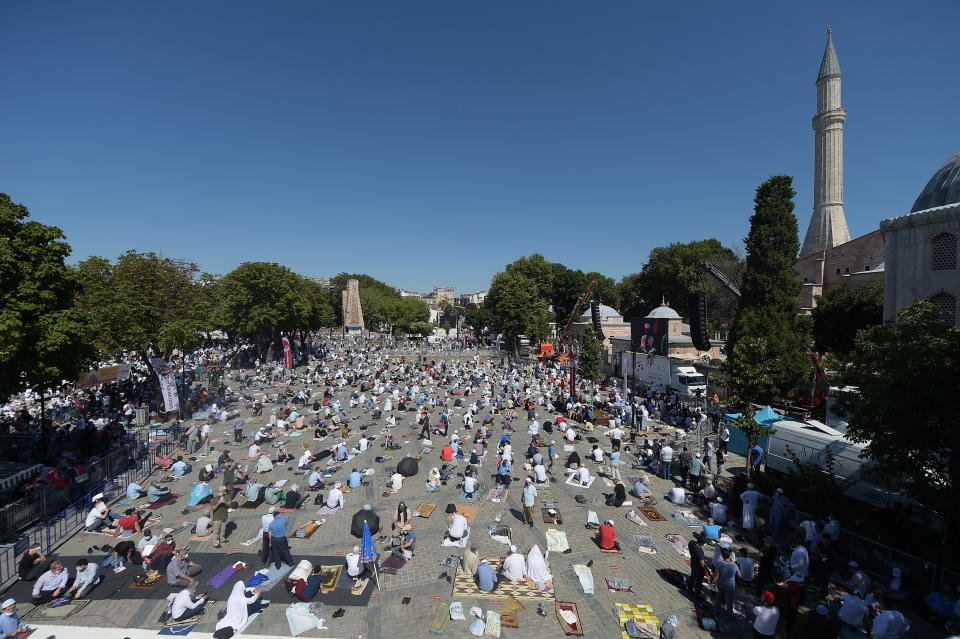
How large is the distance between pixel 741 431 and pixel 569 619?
481 inches

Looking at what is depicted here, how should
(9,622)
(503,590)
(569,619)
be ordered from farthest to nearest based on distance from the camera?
(503,590), (569,619), (9,622)

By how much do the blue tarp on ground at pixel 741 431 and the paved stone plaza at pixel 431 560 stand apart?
3.95 meters

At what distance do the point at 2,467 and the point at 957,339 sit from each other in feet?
74.0

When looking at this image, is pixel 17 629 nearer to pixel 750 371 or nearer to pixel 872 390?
pixel 872 390

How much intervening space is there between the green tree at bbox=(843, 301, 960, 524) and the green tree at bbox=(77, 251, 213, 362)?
82.6 feet

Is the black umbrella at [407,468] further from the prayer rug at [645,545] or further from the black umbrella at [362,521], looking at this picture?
the prayer rug at [645,545]

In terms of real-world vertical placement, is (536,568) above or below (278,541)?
below

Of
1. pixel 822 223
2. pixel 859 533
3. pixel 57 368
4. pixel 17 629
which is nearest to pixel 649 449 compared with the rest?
pixel 859 533

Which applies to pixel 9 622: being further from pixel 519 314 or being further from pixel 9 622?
pixel 519 314

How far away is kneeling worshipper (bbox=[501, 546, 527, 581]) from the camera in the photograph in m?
8.41

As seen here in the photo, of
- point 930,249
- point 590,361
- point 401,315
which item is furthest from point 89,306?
point 401,315

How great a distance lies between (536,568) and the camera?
835cm

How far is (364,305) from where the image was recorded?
85.1 meters

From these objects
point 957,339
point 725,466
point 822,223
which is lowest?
point 725,466
